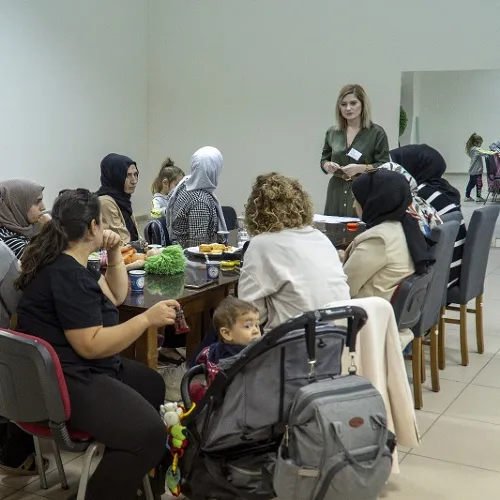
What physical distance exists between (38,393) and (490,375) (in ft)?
9.18

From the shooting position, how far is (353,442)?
1967mm

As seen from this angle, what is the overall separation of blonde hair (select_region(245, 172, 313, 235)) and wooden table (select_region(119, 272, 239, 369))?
362mm

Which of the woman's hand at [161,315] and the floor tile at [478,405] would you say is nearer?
the woman's hand at [161,315]

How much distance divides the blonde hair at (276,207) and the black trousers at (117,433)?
905mm

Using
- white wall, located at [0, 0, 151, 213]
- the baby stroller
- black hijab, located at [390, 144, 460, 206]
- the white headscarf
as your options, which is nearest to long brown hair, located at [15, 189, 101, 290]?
the baby stroller

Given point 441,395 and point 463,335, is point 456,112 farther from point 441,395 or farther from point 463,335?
point 441,395

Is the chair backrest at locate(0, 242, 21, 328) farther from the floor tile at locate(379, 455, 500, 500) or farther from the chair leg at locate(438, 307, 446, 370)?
the chair leg at locate(438, 307, 446, 370)

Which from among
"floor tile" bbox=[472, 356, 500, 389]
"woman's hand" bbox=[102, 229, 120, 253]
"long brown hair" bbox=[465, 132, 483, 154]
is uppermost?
"long brown hair" bbox=[465, 132, 483, 154]

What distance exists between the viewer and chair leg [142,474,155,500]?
254 centimetres

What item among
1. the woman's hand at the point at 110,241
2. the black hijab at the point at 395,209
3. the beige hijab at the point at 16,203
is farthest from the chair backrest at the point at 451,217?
the beige hijab at the point at 16,203

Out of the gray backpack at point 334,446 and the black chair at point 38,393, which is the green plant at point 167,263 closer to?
the black chair at point 38,393

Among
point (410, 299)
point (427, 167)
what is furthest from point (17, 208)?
point (427, 167)

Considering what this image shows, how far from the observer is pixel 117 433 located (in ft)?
7.48

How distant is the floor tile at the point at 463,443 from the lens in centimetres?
317
